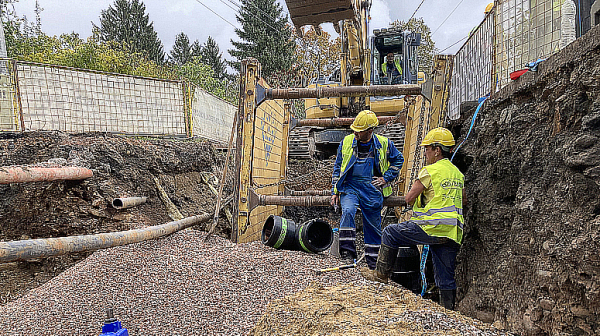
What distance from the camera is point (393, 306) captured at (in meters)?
2.51

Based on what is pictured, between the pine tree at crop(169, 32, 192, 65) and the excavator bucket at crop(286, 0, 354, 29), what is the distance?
3469 centimetres

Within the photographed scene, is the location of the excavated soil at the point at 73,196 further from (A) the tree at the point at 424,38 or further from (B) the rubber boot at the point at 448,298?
(A) the tree at the point at 424,38

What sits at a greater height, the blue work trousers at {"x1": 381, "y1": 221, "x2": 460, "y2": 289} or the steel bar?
the steel bar

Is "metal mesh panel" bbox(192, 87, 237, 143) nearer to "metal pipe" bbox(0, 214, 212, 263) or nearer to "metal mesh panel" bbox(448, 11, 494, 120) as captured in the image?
"metal mesh panel" bbox(448, 11, 494, 120)

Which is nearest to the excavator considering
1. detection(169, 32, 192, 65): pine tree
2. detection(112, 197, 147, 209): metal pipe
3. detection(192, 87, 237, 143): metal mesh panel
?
detection(192, 87, 237, 143): metal mesh panel

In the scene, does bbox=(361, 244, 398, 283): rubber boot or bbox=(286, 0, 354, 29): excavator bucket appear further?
bbox=(286, 0, 354, 29): excavator bucket

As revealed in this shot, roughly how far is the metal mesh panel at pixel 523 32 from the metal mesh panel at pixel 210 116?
24.8 feet

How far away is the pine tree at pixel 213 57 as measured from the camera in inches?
1422

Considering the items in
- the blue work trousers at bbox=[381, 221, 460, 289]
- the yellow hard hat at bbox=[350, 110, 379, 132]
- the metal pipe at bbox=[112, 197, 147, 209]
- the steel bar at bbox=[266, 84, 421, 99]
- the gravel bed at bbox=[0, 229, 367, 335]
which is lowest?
the gravel bed at bbox=[0, 229, 367, 335]

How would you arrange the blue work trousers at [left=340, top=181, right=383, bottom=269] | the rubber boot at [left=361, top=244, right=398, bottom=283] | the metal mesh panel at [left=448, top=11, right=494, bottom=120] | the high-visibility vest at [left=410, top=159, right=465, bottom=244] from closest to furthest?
1. the high-visibility vest at [left=410, top=159, right=465, bottom=244]
2. the rubber boot at [left=361, top=244, right=398, bottom=283]
3. the blue work trousers at [left=340, top=181, right=383, bottom=269]
4. the metal mesh panel at [left=448, top=11, right=494, bottom=120]

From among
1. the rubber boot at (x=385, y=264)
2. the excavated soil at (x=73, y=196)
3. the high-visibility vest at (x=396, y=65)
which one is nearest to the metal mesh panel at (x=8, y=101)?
Answer: the excavated soil at (x=73, y=196)

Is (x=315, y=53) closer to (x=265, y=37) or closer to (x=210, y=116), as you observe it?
(x=265, y=37)

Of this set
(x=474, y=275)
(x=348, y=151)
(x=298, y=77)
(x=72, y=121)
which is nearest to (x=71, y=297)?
(x=348, y=151)

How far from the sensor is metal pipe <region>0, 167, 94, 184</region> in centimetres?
416
